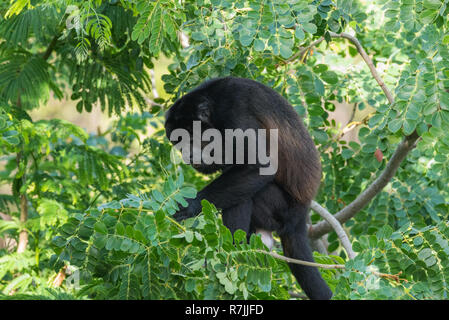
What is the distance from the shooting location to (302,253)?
3.64 m

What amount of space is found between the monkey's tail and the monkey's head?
0.60 m

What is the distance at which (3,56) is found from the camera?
456cm

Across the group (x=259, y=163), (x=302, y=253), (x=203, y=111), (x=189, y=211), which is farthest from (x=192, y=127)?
(x=302, y=253)

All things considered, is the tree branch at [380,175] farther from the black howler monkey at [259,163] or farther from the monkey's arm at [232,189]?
the monkey's arm at [232,189]

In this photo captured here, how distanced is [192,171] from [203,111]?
62.5 inches

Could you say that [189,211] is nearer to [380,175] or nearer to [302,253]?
[302,253]

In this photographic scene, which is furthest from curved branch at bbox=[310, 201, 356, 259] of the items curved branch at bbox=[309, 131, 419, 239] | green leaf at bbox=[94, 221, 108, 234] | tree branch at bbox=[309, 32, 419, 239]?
green leaf at bbox=[94, 221, 108, 234]

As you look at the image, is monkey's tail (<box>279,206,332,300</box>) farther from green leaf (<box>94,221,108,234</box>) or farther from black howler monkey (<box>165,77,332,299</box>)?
green leaf (<box>94,221,108,234</box>)

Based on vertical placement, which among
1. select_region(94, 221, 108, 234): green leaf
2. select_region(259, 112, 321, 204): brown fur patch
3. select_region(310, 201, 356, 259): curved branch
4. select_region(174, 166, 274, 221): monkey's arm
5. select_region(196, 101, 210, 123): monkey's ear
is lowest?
Answer: select_region(94, 221, 108, 234): green leaf

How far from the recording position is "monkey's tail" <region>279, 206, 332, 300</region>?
3432mm

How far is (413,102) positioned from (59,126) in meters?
2.57
